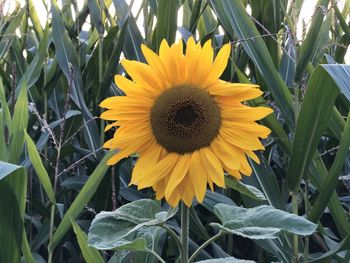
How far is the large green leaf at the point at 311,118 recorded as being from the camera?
2.70ft

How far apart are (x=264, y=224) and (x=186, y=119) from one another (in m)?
0.13

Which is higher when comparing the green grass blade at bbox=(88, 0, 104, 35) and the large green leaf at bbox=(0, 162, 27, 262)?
the green grass blade at bbox=(88, 0, 104, 35)

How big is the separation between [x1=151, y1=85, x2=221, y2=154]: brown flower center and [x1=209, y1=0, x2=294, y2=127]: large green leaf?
1.26 feet

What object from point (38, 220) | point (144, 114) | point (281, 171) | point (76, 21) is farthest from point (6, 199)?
point (76, 21)

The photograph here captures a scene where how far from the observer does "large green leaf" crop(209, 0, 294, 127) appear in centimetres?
96

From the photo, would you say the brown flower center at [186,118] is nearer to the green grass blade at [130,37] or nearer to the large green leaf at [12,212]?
the large green leaf at [12,212]

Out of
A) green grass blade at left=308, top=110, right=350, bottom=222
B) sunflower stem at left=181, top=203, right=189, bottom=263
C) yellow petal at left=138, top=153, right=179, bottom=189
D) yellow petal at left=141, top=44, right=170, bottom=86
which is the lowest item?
green grass blade at left=308, top=110, right=350, bottom=222

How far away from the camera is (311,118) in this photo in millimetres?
846

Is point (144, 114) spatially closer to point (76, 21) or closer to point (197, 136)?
point (197, 136)

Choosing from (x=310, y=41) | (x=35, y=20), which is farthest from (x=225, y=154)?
(x=35, y=20)

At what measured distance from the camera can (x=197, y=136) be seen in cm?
59

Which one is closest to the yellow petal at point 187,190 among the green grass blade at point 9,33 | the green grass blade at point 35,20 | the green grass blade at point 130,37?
the green grass blade at point 130,37

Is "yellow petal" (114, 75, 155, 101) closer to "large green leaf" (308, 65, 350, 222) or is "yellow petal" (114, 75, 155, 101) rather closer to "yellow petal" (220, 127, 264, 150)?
"yellow petal" (220, 127, 264, 150)

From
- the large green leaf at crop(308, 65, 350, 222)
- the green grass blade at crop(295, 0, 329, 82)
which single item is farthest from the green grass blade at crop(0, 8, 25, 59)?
the large green leaf at crop(308, 65, 350, 222)
